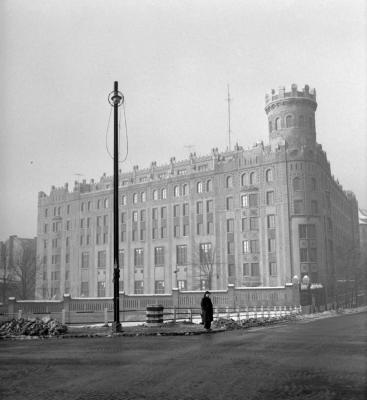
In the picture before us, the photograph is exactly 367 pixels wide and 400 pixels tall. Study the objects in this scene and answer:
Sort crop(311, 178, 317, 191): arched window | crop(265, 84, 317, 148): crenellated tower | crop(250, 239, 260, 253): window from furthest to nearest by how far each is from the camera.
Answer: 1. crop(265, 84, 317, 148): crenellated tower
2. crop(250, 239, 260, 253): window
3. crop(311, 178, 317, 191): arched window

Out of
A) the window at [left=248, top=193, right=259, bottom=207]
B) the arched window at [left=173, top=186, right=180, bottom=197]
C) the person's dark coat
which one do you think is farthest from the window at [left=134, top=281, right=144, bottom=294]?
the person's dark coat

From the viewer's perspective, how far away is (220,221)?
7388 centimetres

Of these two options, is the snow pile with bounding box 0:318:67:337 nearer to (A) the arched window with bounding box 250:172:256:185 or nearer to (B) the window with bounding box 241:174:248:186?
(A) the arched window with bounding box 250:172:256:185

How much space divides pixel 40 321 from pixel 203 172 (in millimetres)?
58481

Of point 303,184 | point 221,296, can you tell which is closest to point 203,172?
point 303,184

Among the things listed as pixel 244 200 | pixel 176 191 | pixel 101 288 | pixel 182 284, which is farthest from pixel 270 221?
pixel 101 288

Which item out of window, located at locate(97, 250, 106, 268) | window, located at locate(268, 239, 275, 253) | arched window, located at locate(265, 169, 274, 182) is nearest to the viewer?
window, located at locate(268, 239, 275, 253)

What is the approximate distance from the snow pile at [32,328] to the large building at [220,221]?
5009 centimetres

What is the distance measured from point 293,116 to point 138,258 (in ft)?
104

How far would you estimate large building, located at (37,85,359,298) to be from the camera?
6812 centimetres

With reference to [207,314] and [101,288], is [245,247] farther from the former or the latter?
[207,314]

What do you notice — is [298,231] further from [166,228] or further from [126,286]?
[126,286]

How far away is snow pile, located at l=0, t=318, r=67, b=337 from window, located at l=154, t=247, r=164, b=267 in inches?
2344

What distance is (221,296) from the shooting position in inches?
2068
